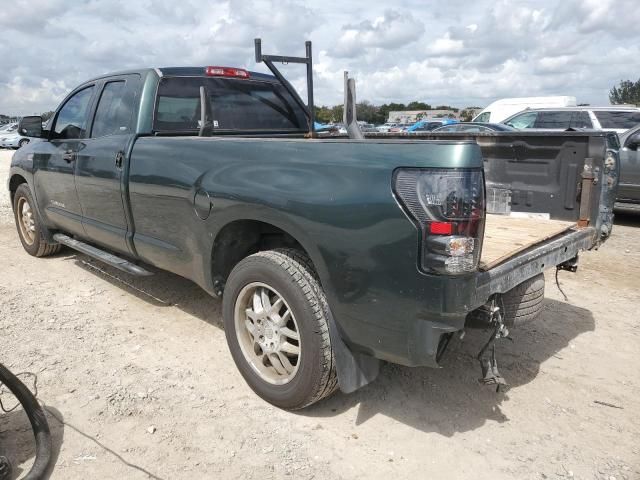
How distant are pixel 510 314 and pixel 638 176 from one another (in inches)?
278

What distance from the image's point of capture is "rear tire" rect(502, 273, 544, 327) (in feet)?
9.96

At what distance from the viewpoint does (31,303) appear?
4.88 metres

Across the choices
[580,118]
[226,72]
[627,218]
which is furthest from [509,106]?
[226,72]

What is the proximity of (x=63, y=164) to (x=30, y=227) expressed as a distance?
5.60ft

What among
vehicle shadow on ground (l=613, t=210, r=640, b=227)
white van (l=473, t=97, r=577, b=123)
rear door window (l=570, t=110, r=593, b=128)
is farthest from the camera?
white van (l=473, t=97, r=577, b=123)

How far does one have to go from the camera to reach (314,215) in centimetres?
271

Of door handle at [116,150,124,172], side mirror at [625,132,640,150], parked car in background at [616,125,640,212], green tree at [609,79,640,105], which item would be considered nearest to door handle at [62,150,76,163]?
door handle at [116,150,124,172]

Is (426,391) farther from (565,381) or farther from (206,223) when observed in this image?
(206,223)

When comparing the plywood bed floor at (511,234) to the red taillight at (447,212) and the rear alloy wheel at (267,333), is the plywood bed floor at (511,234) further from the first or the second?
the rear alloy wheel at (267,333)

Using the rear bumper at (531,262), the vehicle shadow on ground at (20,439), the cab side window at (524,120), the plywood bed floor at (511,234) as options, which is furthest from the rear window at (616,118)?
the vehicle shadow on ground at (20,439)

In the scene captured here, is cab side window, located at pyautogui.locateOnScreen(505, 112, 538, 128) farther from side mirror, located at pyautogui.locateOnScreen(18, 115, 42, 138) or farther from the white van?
side mirror, located at pyautogui.locateOnScreen(18, 115, 42, 138)

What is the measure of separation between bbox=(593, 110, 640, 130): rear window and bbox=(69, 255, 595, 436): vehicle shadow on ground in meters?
7.72

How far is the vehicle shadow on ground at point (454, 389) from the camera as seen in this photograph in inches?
124

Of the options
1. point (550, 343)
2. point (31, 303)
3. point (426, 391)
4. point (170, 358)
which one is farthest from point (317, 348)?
point (31, 303)
